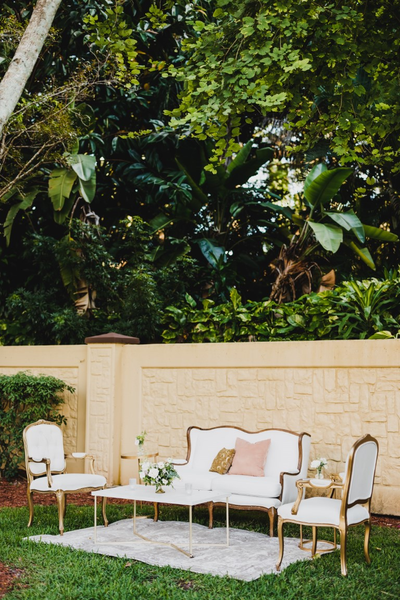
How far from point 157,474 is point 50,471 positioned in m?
1.44

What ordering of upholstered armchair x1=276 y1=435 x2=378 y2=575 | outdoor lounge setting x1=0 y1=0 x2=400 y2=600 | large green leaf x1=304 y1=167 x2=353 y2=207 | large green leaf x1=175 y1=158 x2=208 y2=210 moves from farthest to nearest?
large green leaf x1=175 y1=158 x2=208 y2=210 < large green leaf x1=304 y1=167 x2=353 y2=207 < outdoor lounge setting x1=0 y1=0 x2=400 y2=600 < upholstered armchair x1=276 y1=435 x2=378 y2=575

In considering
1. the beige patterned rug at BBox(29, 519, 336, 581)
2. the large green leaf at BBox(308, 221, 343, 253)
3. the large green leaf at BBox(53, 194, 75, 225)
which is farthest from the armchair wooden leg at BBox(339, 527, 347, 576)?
the large green leaf at BBox(53, 194, 75, 225)

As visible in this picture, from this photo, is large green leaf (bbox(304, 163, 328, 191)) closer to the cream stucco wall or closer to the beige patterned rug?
the cream stucco wall

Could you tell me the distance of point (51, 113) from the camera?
9.85 m

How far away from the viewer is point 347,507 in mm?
5723

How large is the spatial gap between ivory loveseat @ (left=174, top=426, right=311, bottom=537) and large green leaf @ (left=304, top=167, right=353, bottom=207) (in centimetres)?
414

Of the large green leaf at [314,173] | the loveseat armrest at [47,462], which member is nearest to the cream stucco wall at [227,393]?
the loveseat armrest at [47,462]

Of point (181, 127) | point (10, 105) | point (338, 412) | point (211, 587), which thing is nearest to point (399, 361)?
point (338, 412)

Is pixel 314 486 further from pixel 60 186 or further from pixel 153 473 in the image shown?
pixel 60 186

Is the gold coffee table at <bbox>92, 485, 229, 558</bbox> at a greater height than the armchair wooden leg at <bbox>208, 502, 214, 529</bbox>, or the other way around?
the gold coffee table at <bbox>92, 485, 229, 558</bbox>

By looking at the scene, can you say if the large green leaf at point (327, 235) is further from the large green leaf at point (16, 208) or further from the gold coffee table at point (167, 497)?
the large green leaf at point (16, 208)

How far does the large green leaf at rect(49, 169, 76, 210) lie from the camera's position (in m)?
10.6

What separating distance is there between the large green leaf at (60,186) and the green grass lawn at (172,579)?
5490mm

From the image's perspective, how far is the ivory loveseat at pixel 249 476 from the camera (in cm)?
718
